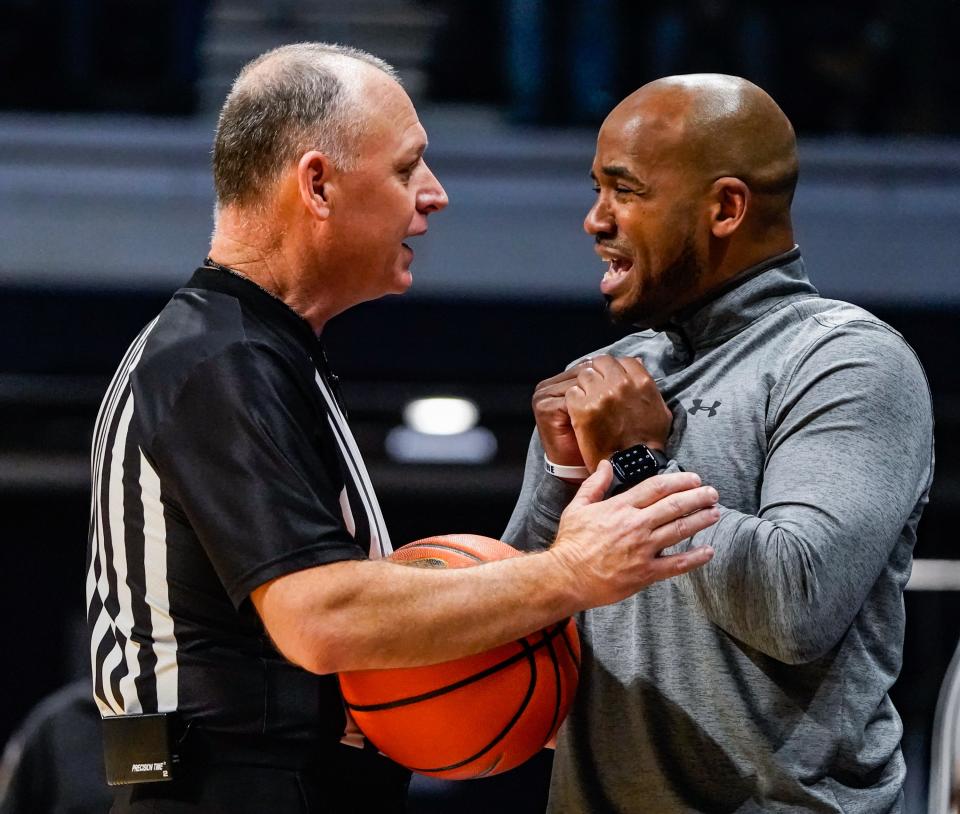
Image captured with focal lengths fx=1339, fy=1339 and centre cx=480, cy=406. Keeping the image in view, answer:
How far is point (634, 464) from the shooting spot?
1.72 metres

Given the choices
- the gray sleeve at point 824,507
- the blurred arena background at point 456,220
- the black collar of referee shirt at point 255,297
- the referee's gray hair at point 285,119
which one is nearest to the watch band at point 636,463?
the gray sleeve at point 824,507

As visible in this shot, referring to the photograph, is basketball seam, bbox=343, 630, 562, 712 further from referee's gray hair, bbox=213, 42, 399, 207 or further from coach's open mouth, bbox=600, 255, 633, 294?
referee's gray hair, bbox=213, 42, 399, 207

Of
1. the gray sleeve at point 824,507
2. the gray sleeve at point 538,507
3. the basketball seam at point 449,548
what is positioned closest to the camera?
the gray sleeve at point 824,507

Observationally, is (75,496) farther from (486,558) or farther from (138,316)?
(486,558)

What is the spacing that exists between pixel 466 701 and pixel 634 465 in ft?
1.22

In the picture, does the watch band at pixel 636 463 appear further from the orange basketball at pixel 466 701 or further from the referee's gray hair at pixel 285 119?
the referee's gray hair at pixel 285 119

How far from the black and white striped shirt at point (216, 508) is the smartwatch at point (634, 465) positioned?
13.5 inches

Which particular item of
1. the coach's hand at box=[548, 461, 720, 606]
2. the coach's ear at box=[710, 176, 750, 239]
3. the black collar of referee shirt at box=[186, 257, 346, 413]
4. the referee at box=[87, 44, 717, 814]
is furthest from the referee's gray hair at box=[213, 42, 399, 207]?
the coach's hand at box=[548, 461, 720, 606]

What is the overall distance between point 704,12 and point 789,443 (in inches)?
198

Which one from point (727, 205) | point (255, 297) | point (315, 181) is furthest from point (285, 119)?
point (727, 205)

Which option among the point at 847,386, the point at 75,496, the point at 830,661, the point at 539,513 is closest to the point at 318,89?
the point at 539,513

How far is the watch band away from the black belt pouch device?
653mm

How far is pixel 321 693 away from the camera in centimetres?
177

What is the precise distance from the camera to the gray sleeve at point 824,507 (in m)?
1.59
